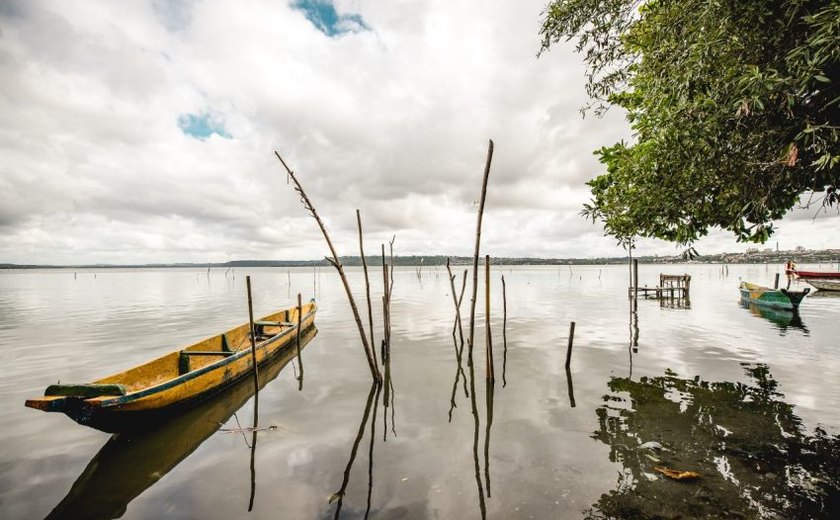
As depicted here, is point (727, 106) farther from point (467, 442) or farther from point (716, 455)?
point (467, 442)

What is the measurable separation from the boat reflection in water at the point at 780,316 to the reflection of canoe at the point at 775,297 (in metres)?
0.29

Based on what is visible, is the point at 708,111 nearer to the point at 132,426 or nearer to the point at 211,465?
the point at 211,465

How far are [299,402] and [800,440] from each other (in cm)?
1002

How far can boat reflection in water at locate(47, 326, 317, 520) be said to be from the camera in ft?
17.7

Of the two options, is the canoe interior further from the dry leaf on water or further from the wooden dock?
the wooden dock

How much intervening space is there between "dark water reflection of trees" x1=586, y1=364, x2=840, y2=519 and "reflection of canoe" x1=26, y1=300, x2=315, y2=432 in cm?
768

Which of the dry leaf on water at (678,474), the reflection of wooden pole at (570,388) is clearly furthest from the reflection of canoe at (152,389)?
the dry leaf on water at (678,474)

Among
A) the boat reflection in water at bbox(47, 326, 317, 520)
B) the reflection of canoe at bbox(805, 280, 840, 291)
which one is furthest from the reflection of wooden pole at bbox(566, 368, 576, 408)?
the reflection of canoe at bbox(805, 280, 840, 291)

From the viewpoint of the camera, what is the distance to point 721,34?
471 centimetres

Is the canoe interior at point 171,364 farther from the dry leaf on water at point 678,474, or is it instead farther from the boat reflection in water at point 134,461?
the dry leaf on water at point 678,474

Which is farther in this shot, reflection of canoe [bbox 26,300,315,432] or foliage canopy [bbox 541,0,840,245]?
reflection of canoe [bbox 26,300,315,432]

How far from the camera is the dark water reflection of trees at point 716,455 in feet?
16.0

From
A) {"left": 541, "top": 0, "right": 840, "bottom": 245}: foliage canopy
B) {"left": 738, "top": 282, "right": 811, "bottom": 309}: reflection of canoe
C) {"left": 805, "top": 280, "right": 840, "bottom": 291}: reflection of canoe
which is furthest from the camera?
{"left": 805, "top": 280, "right": 840, "bottom": 291}: reflection of canoe

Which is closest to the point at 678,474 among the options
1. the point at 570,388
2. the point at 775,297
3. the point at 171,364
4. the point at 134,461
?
the point at 570,388
